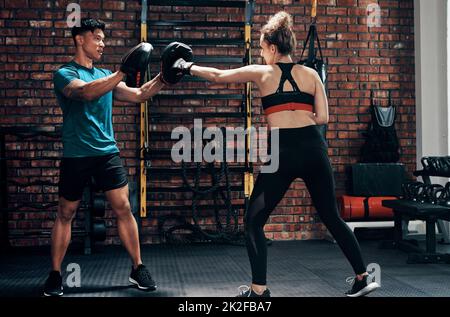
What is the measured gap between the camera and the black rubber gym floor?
363 cm

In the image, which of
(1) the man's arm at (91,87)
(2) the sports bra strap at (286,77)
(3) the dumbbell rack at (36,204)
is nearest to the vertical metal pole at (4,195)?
(3) the dumbbell rack at (36,204)

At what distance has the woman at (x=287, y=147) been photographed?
3.11 meters

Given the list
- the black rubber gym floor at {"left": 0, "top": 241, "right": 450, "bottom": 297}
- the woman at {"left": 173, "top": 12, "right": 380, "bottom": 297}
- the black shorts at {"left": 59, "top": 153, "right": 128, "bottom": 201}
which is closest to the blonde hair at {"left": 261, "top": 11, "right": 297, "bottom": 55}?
the woman at {"left": 173, "top": 12, "right": 380, "bottom": 297}

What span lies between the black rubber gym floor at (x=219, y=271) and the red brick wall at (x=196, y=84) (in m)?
0.42

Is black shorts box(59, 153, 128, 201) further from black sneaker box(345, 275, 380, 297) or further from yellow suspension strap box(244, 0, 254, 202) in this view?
yellow suspension strap box(244, 0, 254, 202)

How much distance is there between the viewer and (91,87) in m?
3.29

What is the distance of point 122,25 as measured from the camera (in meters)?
5.61

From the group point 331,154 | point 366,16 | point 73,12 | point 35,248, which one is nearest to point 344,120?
point 331,154

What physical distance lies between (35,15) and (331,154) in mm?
3182

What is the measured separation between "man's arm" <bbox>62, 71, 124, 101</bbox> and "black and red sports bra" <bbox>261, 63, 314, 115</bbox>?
0.86 meters

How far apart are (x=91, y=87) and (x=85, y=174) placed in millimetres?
538

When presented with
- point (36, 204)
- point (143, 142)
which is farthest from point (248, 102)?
point (36, 204)

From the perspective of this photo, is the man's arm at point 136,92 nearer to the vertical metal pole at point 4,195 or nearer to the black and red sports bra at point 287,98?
the black and red sports bra at point 287,98

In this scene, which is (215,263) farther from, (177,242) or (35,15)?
(35,15)
